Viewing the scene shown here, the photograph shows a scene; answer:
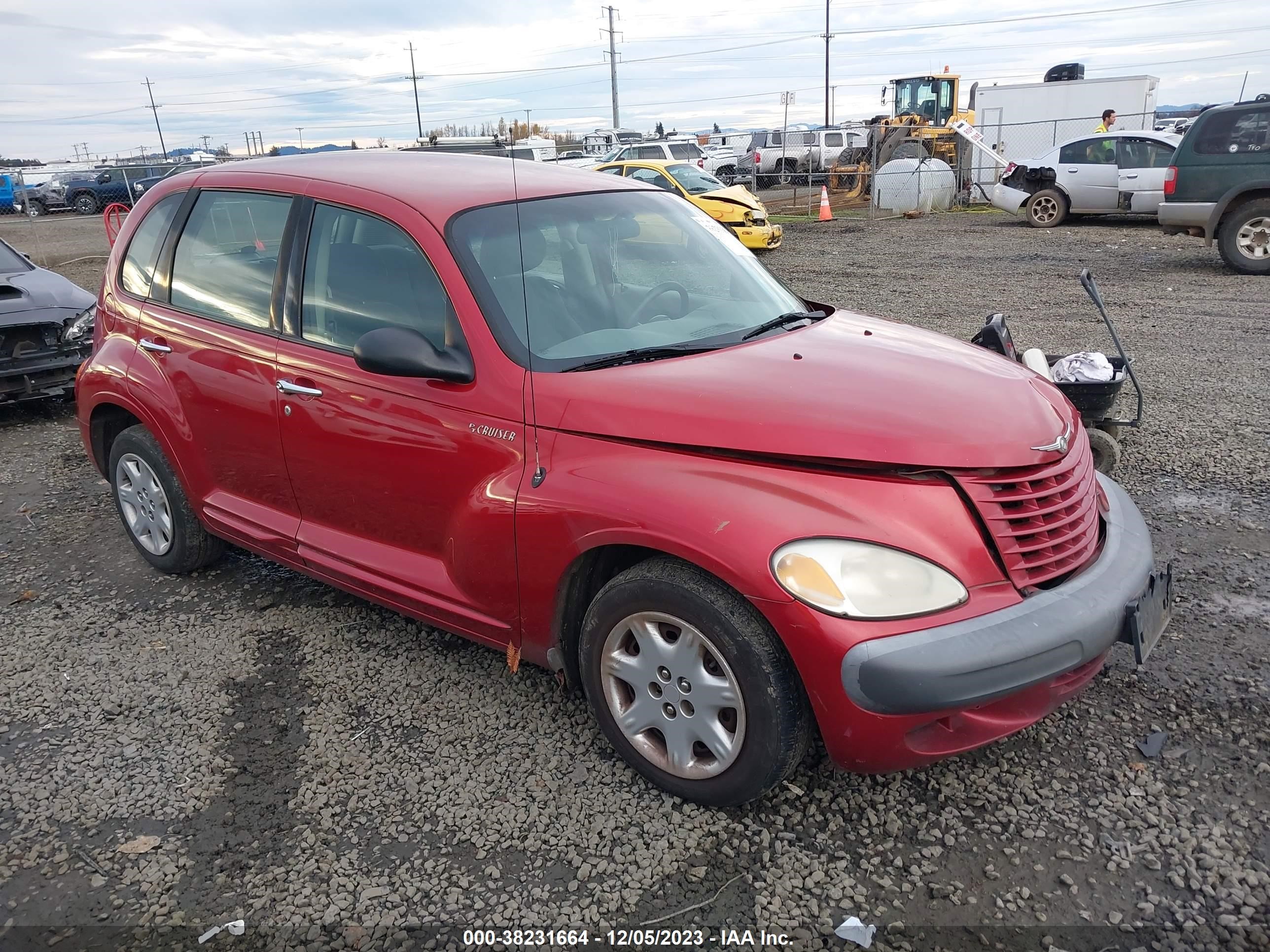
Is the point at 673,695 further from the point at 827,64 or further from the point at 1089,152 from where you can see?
the point at 827,64

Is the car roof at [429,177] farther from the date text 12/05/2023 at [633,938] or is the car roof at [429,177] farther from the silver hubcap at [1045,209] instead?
the silver hubcap at [1045,209]

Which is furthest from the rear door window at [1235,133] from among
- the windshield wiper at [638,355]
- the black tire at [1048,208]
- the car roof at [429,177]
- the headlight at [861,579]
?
the headlight at [861,579]

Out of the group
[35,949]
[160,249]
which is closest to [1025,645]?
[35,949]

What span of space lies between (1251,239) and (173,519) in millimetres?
12662

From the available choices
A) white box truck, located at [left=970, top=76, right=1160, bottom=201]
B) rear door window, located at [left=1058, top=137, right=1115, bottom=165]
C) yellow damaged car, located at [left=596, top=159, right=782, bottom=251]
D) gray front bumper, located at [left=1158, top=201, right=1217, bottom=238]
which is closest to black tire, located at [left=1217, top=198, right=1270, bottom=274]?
gray front bumper, located at [left=1158, top=201, right=1217, bottom=238]

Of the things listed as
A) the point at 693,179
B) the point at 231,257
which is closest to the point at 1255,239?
the point at 693,179

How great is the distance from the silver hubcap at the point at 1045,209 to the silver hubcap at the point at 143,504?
57.3ft

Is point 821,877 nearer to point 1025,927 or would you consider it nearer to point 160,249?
point 1025,927

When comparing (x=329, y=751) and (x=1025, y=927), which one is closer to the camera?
(x=1025, y=927)

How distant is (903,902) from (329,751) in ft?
6.30

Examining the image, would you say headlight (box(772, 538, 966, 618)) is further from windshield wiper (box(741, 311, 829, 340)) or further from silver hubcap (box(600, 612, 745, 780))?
windshield wiper (box(741, 311, 829, 340))

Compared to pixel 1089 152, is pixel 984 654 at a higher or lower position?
lower

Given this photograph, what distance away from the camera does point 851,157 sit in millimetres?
28391

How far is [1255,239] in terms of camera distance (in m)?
11.5
